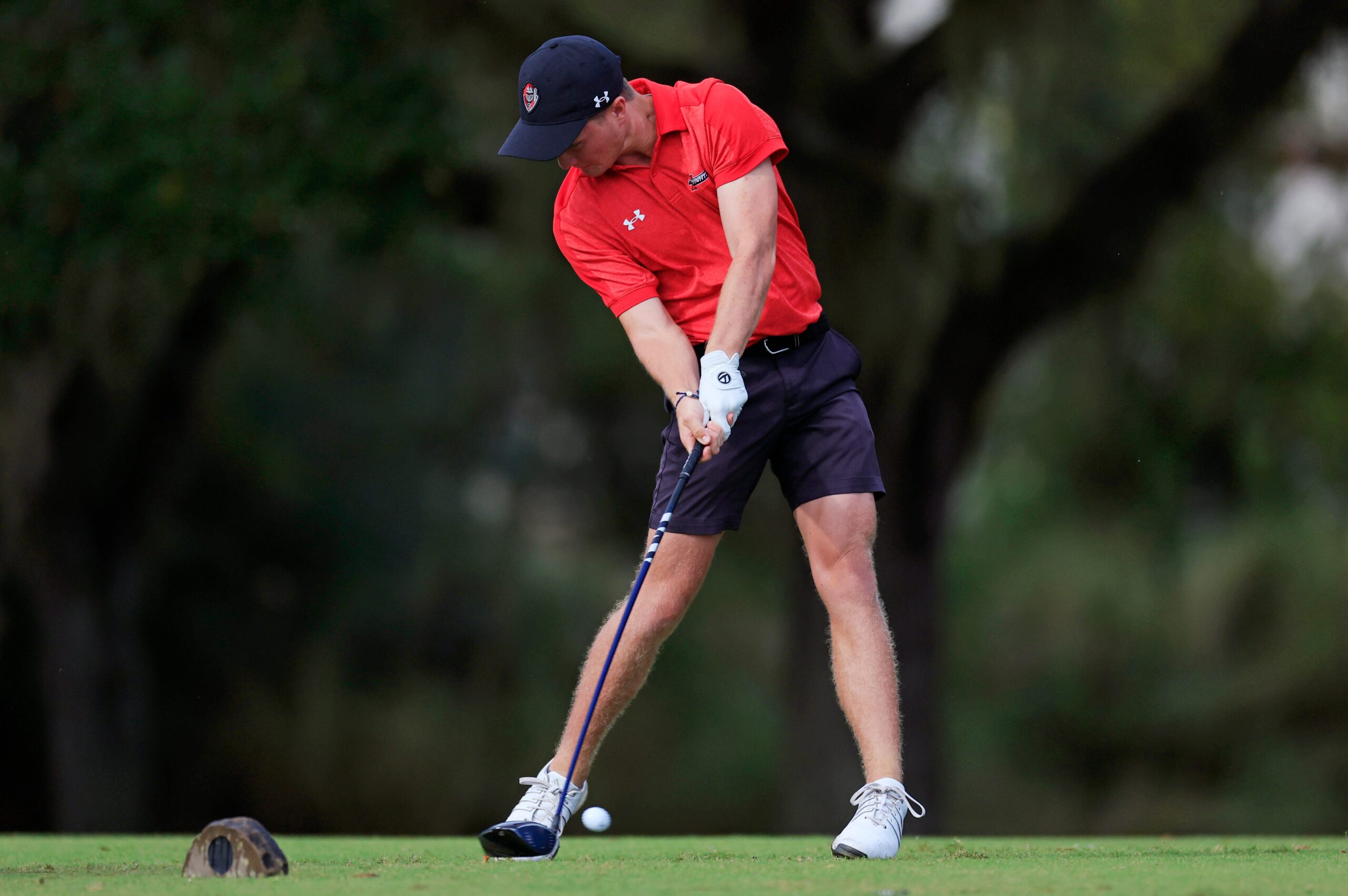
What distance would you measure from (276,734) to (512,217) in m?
5.08

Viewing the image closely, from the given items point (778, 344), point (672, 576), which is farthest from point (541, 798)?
point (778, 344)

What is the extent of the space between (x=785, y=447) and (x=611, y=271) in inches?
23.0

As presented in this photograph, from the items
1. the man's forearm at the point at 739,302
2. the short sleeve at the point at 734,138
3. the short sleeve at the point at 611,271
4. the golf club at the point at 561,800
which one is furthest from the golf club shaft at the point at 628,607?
the short sleeve at the point at 734,138

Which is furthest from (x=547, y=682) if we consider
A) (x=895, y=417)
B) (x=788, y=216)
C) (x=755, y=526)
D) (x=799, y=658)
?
(x=788, y=216)

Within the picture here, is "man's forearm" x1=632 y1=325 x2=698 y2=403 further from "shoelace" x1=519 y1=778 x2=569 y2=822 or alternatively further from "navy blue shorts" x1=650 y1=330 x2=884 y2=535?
"shoelace" x1=519 y1=778 x2=569 y2=822

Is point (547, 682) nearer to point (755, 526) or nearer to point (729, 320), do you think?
point (755, 526)

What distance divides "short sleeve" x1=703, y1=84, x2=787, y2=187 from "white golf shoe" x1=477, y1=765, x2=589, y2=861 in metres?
1.40

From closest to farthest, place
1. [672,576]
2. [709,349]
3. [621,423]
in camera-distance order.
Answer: [709,349], [672,576], [621,423]

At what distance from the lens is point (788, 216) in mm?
4027

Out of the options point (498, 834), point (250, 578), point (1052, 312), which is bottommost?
point (250, 578)

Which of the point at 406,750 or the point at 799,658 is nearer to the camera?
the point at 799,658

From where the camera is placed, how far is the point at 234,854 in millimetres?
3199

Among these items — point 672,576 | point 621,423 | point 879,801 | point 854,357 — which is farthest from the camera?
point 621,423

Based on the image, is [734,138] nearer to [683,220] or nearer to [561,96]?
[683,220]
